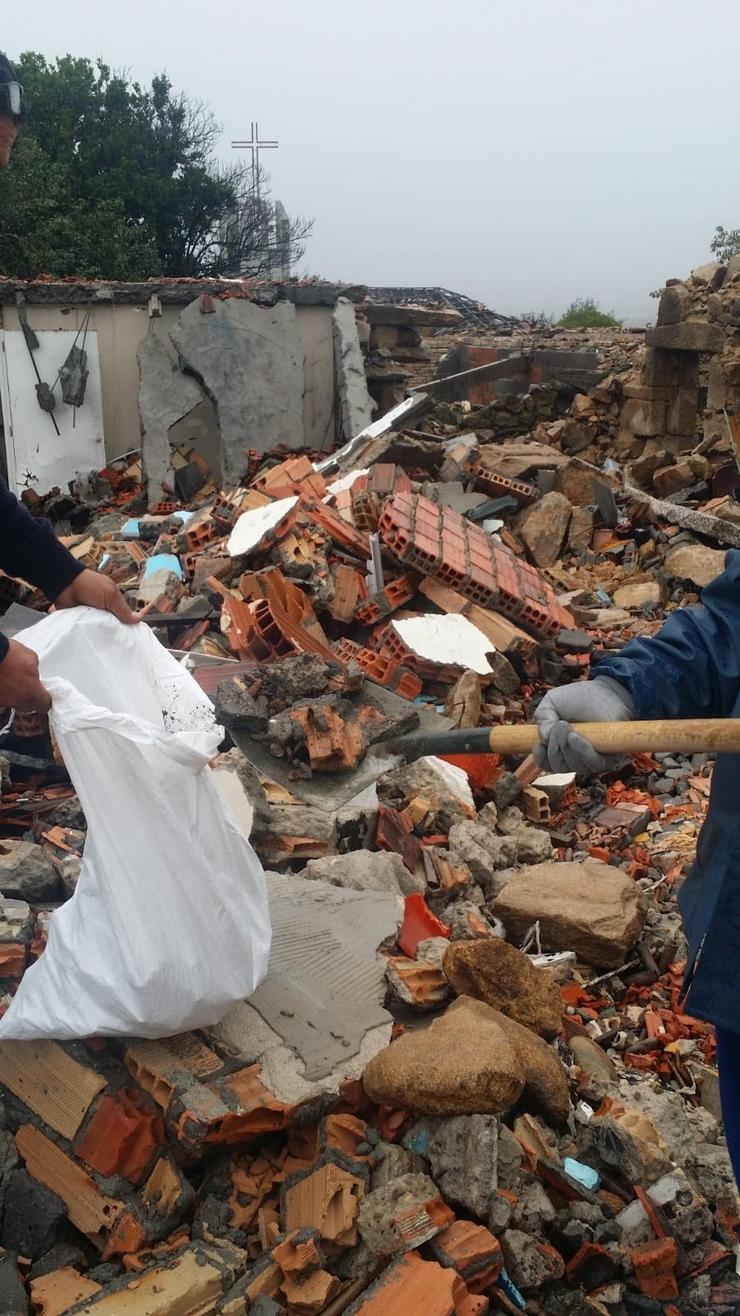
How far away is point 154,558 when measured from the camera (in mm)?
7820

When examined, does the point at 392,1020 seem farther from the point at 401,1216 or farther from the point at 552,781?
the point at 552,781

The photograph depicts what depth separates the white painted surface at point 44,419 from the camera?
1204cm

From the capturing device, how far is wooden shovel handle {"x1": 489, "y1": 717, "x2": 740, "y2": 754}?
6.40ft

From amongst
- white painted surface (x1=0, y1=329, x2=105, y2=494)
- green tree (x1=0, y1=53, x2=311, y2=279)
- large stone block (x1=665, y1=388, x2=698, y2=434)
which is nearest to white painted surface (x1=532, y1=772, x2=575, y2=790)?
large stone block (x1=665, y1=388, x2=698, y2=434)

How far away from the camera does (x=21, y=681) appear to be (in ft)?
7.63

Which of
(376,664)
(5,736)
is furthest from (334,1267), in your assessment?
(376,664)

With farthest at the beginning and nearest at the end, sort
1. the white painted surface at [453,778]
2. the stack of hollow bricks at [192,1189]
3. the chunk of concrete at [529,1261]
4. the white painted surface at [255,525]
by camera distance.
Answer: the white painted surface at [255,525], the white painted surface at [453,778], the chunk of concrete at [529,1261], the stack of hollow bricks at [192,1189]

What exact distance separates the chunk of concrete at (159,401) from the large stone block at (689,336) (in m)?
5.23

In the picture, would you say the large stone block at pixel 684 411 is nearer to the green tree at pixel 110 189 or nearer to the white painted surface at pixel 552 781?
the white painted surface at pixel 552 781

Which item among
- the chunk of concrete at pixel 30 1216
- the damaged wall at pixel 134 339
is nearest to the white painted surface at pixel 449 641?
the chunk of concrete at pixel 30 1216

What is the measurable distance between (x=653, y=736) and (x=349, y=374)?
10.9 meters

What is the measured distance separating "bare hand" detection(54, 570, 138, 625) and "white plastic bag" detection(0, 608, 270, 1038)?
499mm

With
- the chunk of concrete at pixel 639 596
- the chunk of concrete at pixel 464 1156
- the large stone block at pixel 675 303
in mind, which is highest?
the large stone block at pixel 675 303

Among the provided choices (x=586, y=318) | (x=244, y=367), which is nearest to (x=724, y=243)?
(x=586, y=318)
